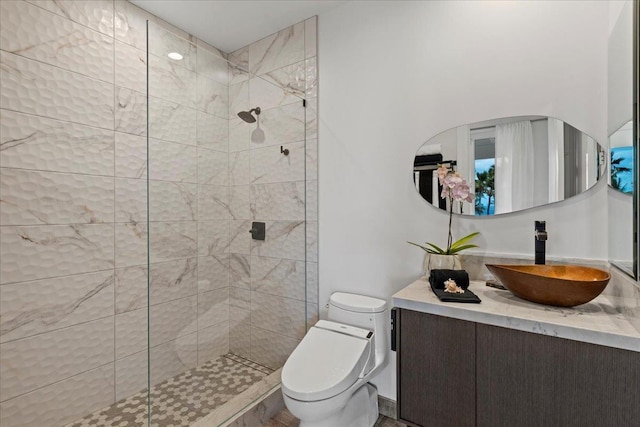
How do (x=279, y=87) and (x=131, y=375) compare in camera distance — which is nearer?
(x=131, y=375)

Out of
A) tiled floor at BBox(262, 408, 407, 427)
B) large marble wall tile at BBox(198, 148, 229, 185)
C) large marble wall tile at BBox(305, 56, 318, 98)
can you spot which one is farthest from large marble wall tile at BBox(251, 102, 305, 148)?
tiled floor at BBox(262, 408, 407, 427)

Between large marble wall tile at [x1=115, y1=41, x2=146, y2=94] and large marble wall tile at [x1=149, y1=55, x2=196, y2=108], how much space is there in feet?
2.01

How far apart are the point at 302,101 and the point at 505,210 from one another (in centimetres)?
150

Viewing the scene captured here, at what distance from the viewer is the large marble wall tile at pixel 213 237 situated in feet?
5.93

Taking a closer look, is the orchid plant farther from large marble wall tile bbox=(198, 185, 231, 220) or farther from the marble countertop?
large marble wall tile bbox=(198, 185, 231, 220)

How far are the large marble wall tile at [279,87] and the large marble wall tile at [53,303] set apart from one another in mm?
1502

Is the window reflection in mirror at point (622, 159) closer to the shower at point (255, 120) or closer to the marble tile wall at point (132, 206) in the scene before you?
the marble tile wall at point (132, 206)

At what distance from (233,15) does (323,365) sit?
2335mm

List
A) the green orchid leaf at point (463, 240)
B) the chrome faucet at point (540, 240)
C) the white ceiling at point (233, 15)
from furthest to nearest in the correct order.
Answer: the white ceiling at point (233, 15)
the green orchid leaf at point (463, 240)
the chrome faucet at point (540, 240)

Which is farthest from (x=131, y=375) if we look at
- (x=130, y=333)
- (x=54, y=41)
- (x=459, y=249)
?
(x=459, y=249)

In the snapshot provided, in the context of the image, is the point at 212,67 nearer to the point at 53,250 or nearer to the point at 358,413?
the point at 53,250

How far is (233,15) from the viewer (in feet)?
7.05

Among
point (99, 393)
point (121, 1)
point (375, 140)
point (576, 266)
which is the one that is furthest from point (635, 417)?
point (121, 1)

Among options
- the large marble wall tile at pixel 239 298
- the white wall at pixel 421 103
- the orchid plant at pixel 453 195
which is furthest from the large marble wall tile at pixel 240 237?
the orchid plant at pixel 453 195
